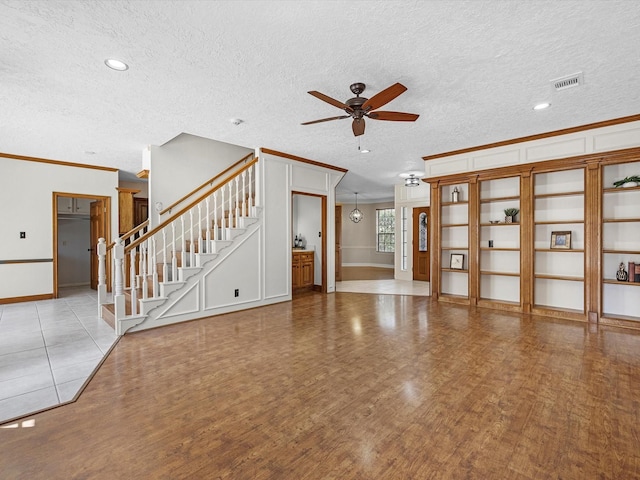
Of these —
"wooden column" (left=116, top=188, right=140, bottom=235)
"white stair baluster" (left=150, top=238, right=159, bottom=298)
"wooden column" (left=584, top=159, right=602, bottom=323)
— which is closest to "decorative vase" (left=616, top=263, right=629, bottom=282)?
"wooden column" (left=584, top=159, right=602, bottom=323)

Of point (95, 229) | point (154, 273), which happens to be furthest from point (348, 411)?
point (95, 229)

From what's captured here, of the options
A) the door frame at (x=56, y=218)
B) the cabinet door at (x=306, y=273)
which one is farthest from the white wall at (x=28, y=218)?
the cabinet door at (x=306, y=273)

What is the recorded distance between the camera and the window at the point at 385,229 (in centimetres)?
1245

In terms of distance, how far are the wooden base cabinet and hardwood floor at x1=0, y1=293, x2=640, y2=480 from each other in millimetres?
2954

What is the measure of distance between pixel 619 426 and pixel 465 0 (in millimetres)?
2974

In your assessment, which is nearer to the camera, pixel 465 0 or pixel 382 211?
pixel 465 0

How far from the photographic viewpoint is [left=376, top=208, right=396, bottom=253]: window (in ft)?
40.9

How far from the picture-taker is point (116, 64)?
2900 mm

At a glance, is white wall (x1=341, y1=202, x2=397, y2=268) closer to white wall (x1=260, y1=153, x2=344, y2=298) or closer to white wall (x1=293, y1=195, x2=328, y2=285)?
white wall (x1=293, y1=195, x2=328, y2=285)

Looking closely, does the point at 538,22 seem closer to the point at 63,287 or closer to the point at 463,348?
the point at 463,348

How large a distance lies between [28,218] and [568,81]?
878 cm

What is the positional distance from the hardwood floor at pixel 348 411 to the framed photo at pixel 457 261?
2088 mm

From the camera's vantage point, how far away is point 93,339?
382cm

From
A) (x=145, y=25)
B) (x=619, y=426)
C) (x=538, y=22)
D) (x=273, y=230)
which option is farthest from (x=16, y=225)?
(x=619, y=426)
